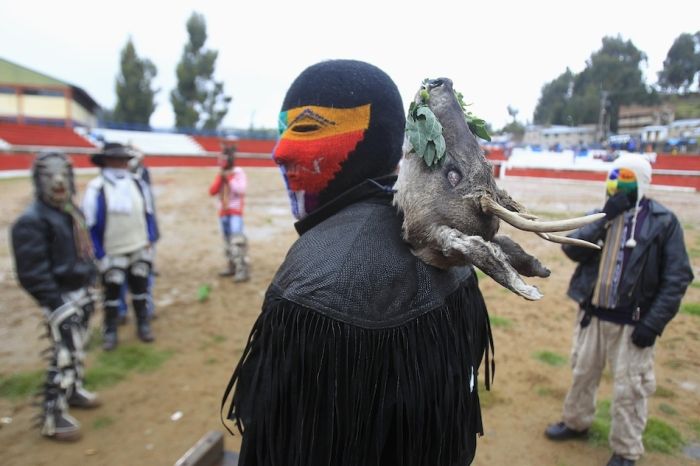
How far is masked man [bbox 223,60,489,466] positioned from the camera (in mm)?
969

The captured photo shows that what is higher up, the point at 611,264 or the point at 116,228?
the point at 611,264

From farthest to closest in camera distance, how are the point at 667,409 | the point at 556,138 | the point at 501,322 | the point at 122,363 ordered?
the point at 556,138 → the point at 501,322 → the point at 122,363 → the point at 667,409

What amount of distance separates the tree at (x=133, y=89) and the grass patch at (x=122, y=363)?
3474 centimetres

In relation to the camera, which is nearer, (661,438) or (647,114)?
(661,438)

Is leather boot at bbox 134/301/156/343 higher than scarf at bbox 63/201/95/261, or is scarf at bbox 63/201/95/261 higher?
scarf at bbox 63/201/95/261

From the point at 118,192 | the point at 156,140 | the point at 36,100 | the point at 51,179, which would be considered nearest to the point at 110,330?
the point at 118,192

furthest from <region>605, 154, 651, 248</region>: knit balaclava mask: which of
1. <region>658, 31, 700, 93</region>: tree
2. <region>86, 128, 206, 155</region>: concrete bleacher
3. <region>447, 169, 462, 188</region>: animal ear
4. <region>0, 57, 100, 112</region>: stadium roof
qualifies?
<region>0, 57, 100, 112</region>: stadium roof

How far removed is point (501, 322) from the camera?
502 centimetres

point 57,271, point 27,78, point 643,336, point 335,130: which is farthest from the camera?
point 27,78

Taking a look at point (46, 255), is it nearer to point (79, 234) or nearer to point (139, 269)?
point (79, 234)

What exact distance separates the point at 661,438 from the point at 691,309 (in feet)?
8.41

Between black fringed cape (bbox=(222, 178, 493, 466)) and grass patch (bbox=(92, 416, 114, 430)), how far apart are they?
285 cm

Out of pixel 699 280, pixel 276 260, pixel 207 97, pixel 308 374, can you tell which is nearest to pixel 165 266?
pixel 276 260

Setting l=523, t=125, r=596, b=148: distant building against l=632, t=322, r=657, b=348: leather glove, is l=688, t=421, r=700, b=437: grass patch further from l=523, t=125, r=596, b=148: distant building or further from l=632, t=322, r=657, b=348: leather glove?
l=523, t=125, r=596, b=148: distant building
